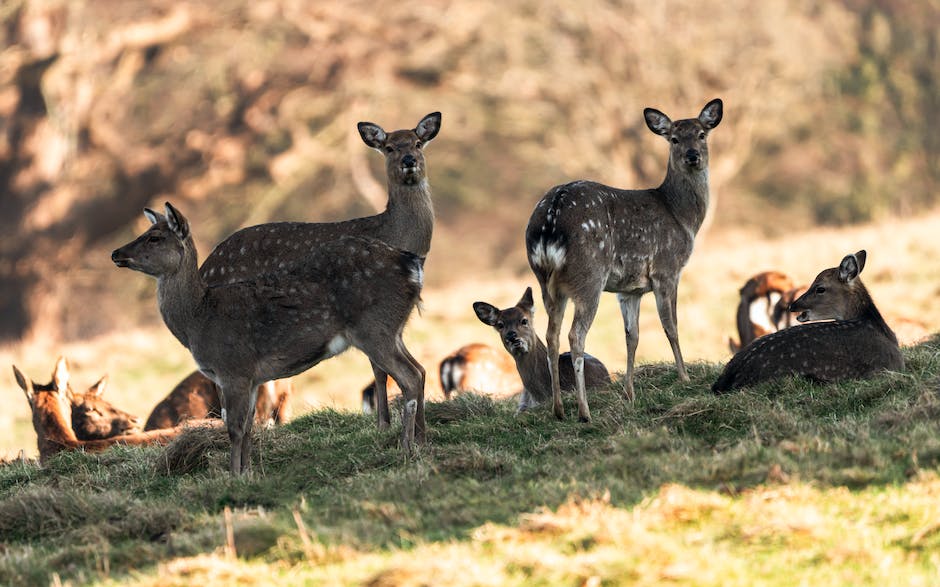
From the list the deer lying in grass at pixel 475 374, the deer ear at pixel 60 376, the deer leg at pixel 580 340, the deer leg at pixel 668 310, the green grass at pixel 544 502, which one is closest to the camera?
the green grass at pixel 544 502

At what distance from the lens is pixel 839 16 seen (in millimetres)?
45062

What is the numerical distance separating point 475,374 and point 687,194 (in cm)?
349

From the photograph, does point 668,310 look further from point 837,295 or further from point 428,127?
point 428,127

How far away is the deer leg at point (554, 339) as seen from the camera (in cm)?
906

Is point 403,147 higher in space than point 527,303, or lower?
higher

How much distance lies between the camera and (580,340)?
9.11 meters

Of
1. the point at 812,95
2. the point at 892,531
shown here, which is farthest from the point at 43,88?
the point at 812,95

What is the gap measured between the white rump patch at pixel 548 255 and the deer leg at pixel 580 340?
0.33 meters

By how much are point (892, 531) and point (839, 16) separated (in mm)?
42040

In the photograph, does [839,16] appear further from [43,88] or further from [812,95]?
[43,88]

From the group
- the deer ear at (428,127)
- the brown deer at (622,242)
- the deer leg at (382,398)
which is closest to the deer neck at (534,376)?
the brown deer at (622,242)

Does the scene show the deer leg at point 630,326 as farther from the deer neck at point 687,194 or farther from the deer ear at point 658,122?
the deer ear at point 658,122

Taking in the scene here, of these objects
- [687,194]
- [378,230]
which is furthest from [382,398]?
[687,194]

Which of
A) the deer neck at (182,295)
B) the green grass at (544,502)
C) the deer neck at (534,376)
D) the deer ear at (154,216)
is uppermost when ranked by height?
the deer ear at (154,216)
